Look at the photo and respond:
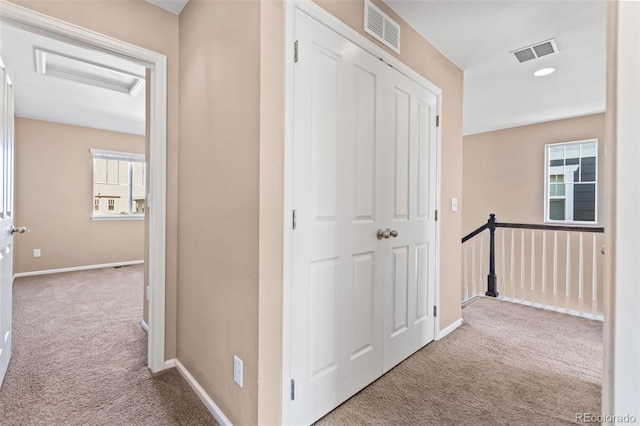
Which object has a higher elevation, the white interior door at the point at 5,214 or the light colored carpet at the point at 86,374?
the white interior door at the point at 5,214

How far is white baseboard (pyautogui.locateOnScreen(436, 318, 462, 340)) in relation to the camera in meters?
A: 2.56

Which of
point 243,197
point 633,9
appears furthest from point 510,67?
point 243,197

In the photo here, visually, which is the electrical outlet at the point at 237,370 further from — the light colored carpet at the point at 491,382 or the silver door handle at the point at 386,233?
the silver door handle at the point at 386,233

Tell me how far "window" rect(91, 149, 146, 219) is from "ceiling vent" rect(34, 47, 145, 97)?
2.31 meters

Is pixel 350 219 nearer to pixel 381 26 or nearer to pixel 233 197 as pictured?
pixel 233 197

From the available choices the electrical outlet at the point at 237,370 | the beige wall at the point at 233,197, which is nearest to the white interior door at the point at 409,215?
the beige wall at the point at 233,197

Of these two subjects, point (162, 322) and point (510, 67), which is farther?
point (510, 67)

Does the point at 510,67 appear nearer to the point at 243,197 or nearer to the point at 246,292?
the point at 243,197

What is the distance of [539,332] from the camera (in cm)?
275

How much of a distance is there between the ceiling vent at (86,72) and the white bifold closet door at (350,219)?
8.01ft

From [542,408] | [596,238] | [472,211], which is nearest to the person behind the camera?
[542,408]

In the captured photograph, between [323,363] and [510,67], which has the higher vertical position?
[510,67]

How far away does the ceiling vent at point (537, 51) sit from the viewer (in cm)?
242

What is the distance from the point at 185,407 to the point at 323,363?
82cm
